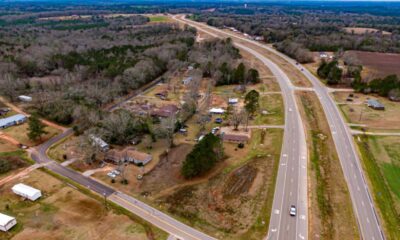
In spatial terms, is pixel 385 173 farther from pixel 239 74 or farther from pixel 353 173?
pixel 239 74

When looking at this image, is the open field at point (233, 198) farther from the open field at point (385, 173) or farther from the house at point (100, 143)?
the house at point (100, 143)

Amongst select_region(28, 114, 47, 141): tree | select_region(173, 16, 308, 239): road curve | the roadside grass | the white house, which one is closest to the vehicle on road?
select_region(173, 16, 308, 239): road curve

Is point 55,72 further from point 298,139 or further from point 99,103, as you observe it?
point 298,139

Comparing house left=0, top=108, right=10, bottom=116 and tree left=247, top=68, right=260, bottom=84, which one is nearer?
house left=0, top=108, right=10, bottom=116

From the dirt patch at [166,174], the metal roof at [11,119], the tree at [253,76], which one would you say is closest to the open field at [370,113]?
the tree at [253,76]

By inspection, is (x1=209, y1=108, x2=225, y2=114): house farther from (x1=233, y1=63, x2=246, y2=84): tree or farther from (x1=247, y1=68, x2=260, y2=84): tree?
(x1=247, y1=68, x2=260, y2=84): tree

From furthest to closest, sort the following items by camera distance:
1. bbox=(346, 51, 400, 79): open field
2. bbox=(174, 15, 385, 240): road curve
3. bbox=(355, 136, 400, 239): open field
→ bbox=(346, 51, 400, 79): open field → bbox=(355, 136, 400, 239): open field → bbox=(174, 15, 385, 240): road curve

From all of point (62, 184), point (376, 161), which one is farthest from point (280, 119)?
point (62, 184)
